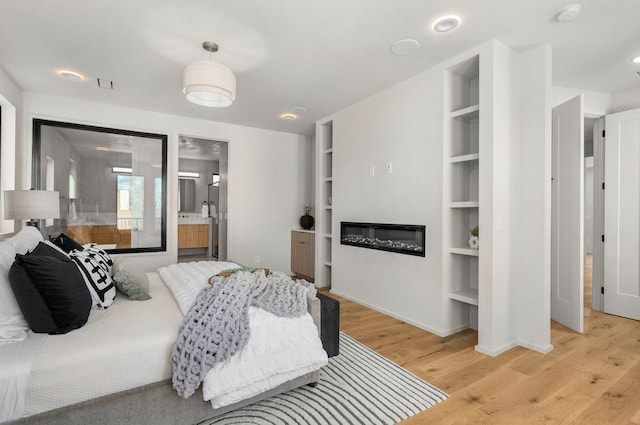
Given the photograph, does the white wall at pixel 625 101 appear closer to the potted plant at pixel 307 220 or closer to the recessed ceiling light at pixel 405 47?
the recessed ceiling light at pixel 405 47

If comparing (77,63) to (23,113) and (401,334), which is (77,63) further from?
(401,334)

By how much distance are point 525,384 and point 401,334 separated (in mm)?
1096

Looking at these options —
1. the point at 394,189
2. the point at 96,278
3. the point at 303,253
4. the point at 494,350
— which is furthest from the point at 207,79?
the point at 303,253

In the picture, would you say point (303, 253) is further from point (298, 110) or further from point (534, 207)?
point (534, 207)

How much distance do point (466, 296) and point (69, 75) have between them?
4.56m

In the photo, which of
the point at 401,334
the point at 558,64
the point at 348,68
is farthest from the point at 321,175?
the point at 558,64

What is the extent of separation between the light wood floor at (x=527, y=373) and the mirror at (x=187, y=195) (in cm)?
634

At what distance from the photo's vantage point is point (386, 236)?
3695 mm

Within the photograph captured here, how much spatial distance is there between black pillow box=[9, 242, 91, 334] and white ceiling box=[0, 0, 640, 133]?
1810 mm

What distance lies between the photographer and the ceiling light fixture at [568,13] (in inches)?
85.4

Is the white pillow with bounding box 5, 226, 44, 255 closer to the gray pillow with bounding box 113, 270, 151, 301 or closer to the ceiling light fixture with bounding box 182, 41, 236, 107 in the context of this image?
the gray pillow with bounding box 113, 270, 151, 301

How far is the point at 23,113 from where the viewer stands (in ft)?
12.4

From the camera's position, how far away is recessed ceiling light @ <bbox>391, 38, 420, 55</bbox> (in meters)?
2.64

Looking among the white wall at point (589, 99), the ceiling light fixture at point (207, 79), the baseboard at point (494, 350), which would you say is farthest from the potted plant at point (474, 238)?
the ceiling light fixture at point (207, 79)
